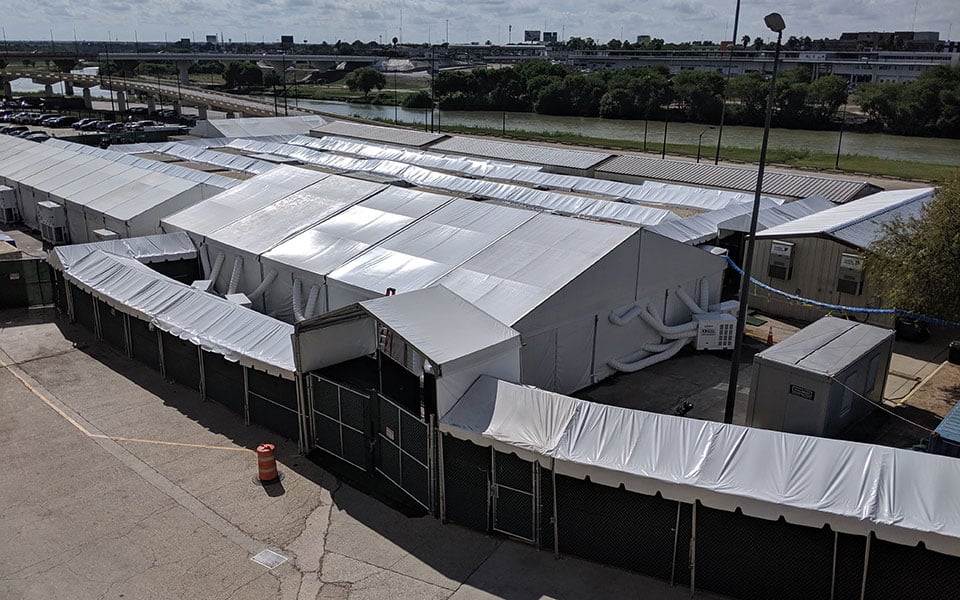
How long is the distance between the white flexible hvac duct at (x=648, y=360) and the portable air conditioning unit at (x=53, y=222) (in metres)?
23.2

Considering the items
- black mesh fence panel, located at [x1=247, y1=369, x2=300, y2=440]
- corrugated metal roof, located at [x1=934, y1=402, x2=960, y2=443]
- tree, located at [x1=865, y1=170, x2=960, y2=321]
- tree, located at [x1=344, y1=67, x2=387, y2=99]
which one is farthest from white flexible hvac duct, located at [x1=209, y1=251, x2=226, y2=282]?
tree, located at [x1=344, y1=67, x2=387, y2=99]

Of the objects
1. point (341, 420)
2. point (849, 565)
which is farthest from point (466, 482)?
point (849, 565)

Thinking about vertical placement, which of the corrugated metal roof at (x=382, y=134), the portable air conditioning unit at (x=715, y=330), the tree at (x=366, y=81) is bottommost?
the portable air conditioning unit at (x=715, y=330)

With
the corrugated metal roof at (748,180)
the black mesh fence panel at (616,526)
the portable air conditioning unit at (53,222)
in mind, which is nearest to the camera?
the black mesh fence panel at (616,526)

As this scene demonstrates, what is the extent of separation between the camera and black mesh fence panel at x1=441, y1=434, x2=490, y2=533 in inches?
450

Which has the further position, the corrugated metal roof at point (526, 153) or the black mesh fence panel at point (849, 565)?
the corrugated metal roof at point (526, 153)

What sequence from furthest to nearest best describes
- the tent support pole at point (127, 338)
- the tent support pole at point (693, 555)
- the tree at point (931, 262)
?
1. the tent support pole at point (127, 338)
2. the tree at point (931, 262)
3. the tent support pole at point (693, 555)

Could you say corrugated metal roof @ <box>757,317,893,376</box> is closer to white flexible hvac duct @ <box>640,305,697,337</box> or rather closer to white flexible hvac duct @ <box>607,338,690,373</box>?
white flexible hvac duct @ <box>640,305,697,337</box>

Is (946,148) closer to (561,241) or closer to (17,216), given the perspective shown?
(561,241)

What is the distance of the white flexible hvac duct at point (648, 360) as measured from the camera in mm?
17438

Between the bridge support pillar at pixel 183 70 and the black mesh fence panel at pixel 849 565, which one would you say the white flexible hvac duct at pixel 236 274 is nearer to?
the black mesh fence panel at pixel 849 565

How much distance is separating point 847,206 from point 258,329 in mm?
21215

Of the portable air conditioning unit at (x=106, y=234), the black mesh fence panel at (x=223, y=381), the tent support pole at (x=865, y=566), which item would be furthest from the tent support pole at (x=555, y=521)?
the portable air conditioning unit at (x=106, y=234)

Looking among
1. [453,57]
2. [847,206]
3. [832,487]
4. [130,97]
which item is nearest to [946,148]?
[847,206]
